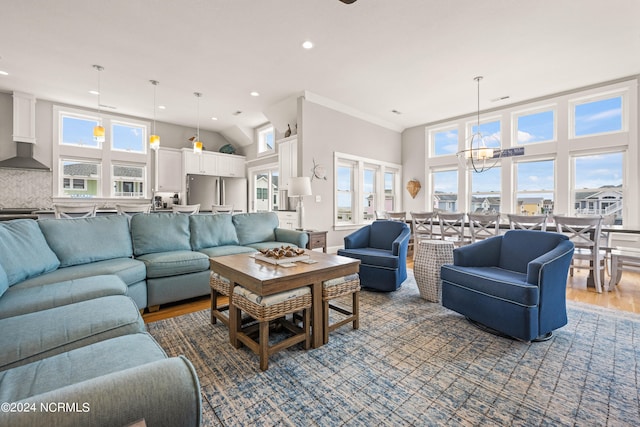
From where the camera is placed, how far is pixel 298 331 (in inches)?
82.0

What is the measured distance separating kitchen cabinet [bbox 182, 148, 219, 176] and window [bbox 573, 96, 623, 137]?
312 inches

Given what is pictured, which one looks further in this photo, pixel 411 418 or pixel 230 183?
pixel 230 183

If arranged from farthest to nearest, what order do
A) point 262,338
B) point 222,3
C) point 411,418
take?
1. point 222,3
2. point 262,338
3. point 411,418

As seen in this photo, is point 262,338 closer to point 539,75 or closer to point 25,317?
point 25,317

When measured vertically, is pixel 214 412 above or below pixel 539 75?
below

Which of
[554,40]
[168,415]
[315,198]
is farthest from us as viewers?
[315,198]

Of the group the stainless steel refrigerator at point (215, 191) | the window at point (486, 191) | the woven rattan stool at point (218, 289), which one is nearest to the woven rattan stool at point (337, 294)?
the woven rattan stool at point (218, 289)

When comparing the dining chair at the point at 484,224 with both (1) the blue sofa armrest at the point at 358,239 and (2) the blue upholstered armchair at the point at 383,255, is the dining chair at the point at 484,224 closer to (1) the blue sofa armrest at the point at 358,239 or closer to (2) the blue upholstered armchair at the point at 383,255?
(2) the blue upholstered armchair at the point at 383,255

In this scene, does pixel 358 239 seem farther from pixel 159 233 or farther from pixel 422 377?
pixel 159 233

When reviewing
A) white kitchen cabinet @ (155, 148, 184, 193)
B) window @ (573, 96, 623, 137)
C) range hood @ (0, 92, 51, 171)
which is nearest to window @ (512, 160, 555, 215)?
window @ (573, 96, 623, 137)

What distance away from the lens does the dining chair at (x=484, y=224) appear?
163 inches

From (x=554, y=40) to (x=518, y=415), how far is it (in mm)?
4273

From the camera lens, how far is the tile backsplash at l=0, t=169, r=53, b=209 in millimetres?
5316

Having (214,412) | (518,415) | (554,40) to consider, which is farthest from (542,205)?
(214,412)
